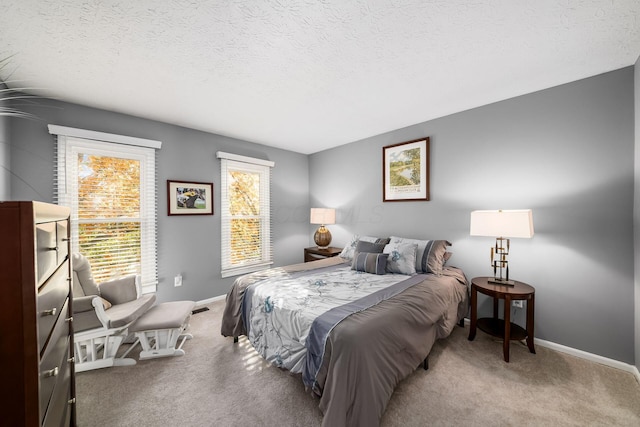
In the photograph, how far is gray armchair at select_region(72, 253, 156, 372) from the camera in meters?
2.01

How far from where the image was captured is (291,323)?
1.78m

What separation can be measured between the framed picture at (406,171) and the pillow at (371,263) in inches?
44.8

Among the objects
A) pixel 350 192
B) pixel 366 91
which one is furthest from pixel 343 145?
pixel 366 91

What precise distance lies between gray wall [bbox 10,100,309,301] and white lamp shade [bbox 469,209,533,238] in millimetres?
3206

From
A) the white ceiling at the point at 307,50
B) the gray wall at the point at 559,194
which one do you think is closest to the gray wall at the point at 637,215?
the gray wall at the point at 559,194

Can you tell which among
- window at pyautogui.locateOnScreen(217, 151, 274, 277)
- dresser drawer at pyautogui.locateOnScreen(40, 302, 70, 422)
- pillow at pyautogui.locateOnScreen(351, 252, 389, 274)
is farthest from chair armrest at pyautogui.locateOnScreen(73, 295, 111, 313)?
pillow at pyautogui.locateOnScreen(351, 252, 389, 274)

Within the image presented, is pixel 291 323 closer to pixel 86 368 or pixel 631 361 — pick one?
pixel 86 368

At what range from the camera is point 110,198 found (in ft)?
9.41

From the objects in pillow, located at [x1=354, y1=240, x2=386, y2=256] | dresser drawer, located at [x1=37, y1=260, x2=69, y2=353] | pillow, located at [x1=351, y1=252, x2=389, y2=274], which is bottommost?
pillow, located at [x1=351, y1=252, x2=389, y2=274]

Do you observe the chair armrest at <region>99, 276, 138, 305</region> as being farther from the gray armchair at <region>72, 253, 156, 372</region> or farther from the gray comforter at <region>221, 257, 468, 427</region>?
the gray comforter at <region>221, 257, 468, 427</region>

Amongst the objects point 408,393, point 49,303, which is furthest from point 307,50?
point 408,393

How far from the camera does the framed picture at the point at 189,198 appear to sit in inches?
129

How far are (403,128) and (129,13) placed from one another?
10.4 feet

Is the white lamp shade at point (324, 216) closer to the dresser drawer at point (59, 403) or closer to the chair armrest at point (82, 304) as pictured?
the chair armrest at point (82, 304)
